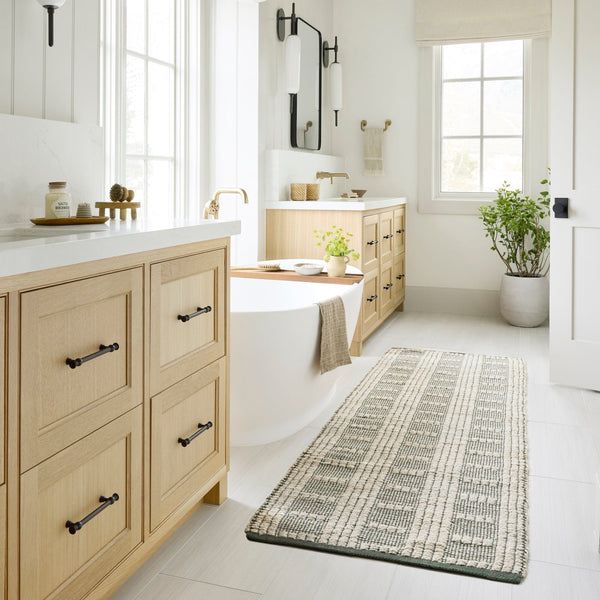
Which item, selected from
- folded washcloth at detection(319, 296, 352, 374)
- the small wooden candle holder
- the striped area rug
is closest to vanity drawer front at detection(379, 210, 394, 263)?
the striped area rug

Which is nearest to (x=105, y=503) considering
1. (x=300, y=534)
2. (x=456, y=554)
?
(x=300, y=534)

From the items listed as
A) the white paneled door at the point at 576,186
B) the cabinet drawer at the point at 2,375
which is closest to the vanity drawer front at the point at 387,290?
the white paneled door at the point at 576,186

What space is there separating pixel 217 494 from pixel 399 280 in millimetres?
3554

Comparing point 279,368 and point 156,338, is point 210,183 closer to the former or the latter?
point 279,368

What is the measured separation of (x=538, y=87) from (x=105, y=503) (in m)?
4.89

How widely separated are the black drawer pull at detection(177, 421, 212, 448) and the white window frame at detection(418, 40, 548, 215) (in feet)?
13.3

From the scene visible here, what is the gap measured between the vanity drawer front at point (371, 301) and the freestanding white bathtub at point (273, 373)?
1382mm

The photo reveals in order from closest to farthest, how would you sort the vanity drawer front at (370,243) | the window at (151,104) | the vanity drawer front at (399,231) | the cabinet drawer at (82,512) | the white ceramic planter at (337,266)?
the cabinet drawer at (82,512)
the window at (151,104)
the white ceramic planter at (337,266)
the vanity drawer front at (370,243)
the vanity drawer front at (399,231)

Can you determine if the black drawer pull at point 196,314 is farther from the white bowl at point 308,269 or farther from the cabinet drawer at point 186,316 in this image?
the white bowl at point 308,269

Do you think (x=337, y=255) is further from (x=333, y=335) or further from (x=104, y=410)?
(x=104, y=410)

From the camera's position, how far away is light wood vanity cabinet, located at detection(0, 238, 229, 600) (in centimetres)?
131

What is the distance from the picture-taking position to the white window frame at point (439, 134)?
5.41m

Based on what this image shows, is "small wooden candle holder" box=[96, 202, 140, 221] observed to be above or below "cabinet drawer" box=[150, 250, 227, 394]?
above

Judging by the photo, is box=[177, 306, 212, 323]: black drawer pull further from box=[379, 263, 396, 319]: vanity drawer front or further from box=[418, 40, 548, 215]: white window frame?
box=[418, 40, 548, 215]: white window frame
